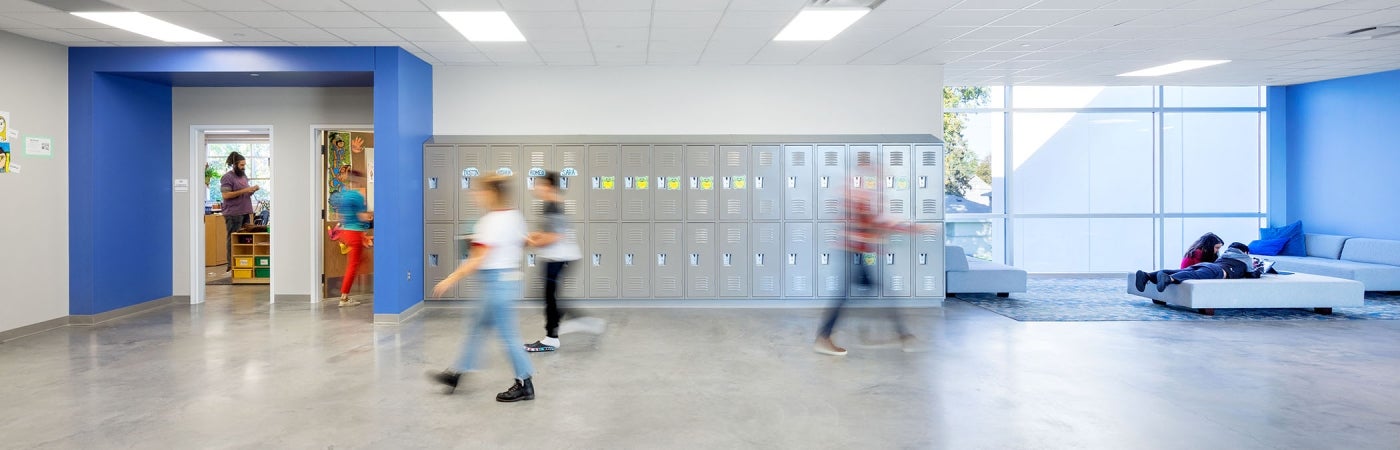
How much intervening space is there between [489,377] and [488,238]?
1.16 m

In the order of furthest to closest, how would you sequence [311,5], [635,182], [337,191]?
1. [337,191]
2. [635,182]
3. [311,5]

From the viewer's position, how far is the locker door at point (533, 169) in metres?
7.20

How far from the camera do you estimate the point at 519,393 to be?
153 inches

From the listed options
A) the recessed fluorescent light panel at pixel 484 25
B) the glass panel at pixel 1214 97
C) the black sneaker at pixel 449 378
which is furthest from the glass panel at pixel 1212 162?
the black sneaker at pixel 449 378

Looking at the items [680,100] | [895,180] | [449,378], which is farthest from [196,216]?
[895,180]

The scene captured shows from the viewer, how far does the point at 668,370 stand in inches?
183

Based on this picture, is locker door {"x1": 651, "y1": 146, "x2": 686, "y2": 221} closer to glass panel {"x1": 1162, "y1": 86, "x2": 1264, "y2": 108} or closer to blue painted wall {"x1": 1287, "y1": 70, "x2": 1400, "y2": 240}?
glass panel {"x1": 1162, "y1": 86, "x2": 1264, "y2": 108}

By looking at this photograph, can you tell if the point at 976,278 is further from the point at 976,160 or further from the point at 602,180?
the point at 602,180

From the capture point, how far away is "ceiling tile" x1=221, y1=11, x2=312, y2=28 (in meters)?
5.22

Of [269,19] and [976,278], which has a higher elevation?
[269,19]

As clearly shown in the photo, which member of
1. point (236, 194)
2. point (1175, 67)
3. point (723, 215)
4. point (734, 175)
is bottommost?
point (723, 215)

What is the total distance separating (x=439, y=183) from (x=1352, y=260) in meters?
10.7

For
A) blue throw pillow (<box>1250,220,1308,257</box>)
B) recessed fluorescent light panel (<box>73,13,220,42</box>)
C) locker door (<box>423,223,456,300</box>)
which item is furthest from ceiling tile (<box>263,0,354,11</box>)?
blue throw pillow (<box>1250,220,1308,257</box>)

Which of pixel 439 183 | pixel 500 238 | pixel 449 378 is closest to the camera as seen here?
pixel 500 238
